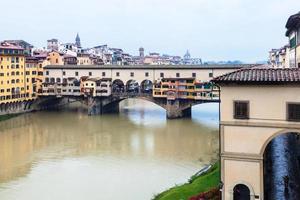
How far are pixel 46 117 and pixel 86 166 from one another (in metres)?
19.4

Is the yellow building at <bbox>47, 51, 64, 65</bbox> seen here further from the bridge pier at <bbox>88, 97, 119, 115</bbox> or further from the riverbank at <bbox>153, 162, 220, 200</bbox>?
the riverbank at <bbox>153, 162, 220, 200</bbox>

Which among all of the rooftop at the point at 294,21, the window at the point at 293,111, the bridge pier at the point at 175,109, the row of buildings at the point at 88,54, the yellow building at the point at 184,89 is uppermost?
the row of buildings at the point at 88,54

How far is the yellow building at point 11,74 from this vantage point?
4157 centimetres

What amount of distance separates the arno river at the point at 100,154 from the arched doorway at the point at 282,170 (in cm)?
400

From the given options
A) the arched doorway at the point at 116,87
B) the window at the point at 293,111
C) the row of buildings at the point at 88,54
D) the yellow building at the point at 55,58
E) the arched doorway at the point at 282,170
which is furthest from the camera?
the row of buildings at the point at 88,54

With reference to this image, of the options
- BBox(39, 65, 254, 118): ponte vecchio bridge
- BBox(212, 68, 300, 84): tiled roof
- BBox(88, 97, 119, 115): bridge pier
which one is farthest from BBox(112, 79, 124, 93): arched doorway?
BBox(212, 68, 300, 84): tiled roof

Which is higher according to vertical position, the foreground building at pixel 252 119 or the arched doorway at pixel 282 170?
the foreground building at pixel 252 119

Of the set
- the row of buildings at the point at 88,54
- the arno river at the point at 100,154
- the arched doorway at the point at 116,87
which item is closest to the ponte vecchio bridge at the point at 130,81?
the arched doorway at the point at 116,87

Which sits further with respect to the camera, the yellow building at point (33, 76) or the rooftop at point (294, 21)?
the yellow building at point (33, 76)

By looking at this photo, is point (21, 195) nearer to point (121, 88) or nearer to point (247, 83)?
point (247, 83)

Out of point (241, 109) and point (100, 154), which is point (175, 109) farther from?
point (241, 109)

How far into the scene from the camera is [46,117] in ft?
132

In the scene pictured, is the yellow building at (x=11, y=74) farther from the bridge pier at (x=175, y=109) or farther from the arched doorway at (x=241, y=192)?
the arched doorway at (x=241, y=192)

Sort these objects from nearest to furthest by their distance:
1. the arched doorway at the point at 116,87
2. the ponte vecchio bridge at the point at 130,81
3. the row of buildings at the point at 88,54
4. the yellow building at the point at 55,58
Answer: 1. the ponte vecchio bridge at the point at 130,81
2. the arched doorway at the point at 116,87
3. the yellow building at the point at 55,58
4. the row of buildings at the point at 88,54
